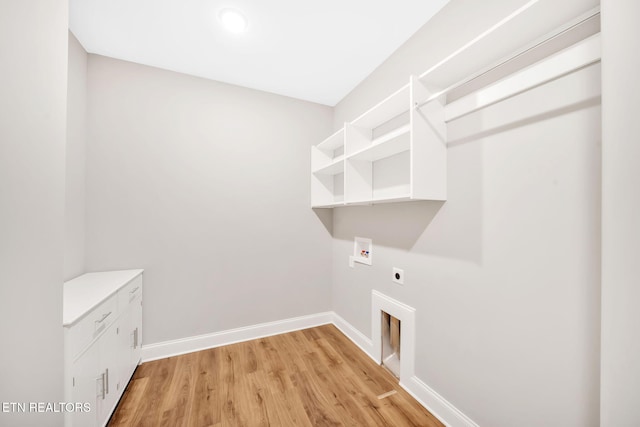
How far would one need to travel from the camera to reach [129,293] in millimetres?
1765

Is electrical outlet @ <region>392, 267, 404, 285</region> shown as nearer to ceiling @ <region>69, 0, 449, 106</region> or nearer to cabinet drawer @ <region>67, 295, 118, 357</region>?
ceiling @ <region>69, 0, 449, 106</region>

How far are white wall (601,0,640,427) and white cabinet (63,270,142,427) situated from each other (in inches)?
82.3

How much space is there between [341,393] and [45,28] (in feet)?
8.37

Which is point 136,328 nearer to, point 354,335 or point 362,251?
point 354,335

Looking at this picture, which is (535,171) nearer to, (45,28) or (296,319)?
(45,28)

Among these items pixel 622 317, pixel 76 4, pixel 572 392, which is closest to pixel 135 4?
pixel 76 4

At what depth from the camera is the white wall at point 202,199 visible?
1995mm

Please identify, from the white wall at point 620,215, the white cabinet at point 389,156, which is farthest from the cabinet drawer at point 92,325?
the white wall at point 620,215

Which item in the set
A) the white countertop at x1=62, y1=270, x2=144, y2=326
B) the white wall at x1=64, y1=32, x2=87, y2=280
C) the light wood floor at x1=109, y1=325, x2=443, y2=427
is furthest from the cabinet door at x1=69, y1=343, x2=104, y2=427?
the white wall at x1=64, y1=32, x2=87, y2=280

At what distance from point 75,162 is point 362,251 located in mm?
2483

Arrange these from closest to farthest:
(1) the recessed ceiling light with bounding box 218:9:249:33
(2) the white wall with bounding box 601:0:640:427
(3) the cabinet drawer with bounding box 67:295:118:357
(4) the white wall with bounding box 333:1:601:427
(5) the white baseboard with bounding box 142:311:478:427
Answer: (2) the white wall with bounding box 601:0:640:427 → (4) the white wall with bounding box 333:1:601:427 → (3) the cabinet drawer with bounding box 67:295:118:357 → (5) the white baseboard with bounding box 142:311:478:427 → (1) the recessed ceiling light with bounding box 218:9:249:33

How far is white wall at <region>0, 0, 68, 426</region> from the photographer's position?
799 millimetres

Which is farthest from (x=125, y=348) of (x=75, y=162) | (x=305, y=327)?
(x=305, y=327)

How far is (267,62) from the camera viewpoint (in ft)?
6.82
